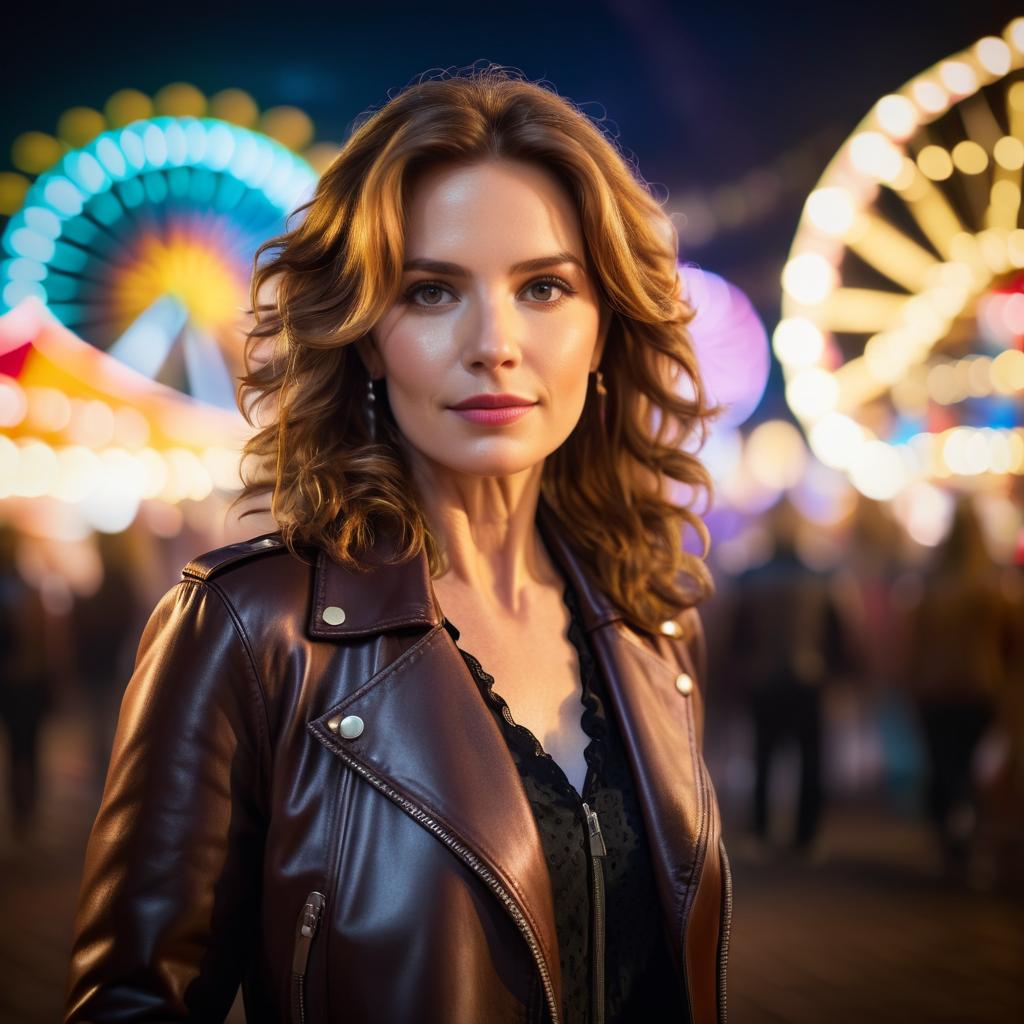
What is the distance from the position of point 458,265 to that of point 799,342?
625cm

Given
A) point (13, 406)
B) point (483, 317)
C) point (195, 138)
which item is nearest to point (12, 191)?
point (195, 138)

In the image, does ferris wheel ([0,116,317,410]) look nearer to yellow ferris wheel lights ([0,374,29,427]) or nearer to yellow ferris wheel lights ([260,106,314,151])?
yellow ferris wheel lights ([260,106,314,151])

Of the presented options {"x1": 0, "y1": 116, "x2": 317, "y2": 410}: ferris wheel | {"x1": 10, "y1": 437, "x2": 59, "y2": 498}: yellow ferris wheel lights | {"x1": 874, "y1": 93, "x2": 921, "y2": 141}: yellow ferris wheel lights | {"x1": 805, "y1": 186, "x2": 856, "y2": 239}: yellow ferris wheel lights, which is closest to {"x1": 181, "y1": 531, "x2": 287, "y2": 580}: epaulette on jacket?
{"x1": 0, "y1": 116, "x2": 317, "y2": 410}: ferris wheel

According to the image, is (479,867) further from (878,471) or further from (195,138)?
(878,471)

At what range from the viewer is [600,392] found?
1.69 m

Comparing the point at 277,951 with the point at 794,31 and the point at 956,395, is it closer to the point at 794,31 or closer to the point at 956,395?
the point at 956,395

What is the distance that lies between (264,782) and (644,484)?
0.83m

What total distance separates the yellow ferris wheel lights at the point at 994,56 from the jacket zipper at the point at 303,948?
7081mm

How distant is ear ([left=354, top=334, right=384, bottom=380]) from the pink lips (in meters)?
0.15

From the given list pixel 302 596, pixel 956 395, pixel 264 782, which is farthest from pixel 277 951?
pixel 956 395

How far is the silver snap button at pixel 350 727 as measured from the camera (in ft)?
4.01

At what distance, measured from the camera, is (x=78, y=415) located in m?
13.5

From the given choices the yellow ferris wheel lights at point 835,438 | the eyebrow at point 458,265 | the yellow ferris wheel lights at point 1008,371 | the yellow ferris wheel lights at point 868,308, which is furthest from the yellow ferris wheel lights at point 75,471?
the eyebrow at point 458,265

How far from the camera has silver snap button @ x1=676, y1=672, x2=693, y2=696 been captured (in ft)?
5.27
